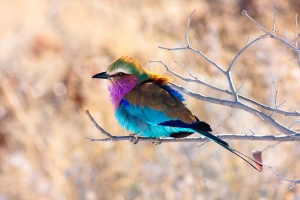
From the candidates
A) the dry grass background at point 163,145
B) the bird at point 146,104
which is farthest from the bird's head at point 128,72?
the dry grass background at point 163,145

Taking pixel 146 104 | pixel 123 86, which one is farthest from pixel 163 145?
pixel 146 104

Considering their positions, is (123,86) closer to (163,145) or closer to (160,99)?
(160,99)

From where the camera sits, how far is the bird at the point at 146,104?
12.8 feet

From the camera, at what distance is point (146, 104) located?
4.07 meters

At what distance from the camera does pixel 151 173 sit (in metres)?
5.99

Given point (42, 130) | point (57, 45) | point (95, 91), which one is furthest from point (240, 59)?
point (57, 45)

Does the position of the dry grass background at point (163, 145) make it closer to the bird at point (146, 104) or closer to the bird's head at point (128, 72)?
the bird at point (146, 104)

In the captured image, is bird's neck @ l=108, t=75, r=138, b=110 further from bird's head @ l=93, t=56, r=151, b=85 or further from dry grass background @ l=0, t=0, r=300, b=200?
dry grass background @ l=0, t=0, r=300, b=200

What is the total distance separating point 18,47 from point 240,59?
785 cm

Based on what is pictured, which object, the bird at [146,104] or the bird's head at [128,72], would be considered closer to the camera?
the bird at [146,104]

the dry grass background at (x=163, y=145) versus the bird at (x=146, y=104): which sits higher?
the dry grass background at (x=163, y=145)

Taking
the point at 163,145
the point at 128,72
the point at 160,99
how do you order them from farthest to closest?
the point at 163,145 → the point at 128,72 → the point at 160,99

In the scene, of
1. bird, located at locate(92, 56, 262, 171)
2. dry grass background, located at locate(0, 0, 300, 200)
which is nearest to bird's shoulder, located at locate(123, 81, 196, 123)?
bird, located at locate(92, 56, 262, 171)

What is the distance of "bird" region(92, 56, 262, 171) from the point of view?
3.89 metres
